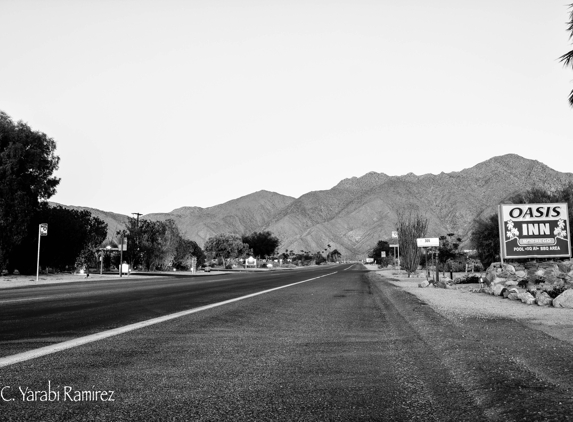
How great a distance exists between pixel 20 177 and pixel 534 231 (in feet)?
120

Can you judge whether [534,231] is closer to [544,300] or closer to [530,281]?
[530,281]

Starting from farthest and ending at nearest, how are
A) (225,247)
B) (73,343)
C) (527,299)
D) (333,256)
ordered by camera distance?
(333,256) → (225,247) → (527,299) → (73,343)

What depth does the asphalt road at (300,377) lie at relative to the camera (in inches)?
133

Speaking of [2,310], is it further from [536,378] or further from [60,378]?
[536,378]

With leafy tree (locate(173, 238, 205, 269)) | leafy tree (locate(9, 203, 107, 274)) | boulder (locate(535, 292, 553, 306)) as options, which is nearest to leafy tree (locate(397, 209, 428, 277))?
boulder (locate(535, 292, 553, 306))

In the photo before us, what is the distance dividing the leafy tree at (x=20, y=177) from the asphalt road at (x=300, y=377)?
34.9 metres

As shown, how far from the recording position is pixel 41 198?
42031 millimetres

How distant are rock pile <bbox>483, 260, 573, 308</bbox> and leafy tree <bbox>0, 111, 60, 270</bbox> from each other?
33.0m

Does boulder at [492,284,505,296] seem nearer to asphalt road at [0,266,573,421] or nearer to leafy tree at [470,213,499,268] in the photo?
asphalt road at [0,266,573,421]

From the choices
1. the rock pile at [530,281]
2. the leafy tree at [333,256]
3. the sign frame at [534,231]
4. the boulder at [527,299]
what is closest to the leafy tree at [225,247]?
the leafy tree at [333,256]

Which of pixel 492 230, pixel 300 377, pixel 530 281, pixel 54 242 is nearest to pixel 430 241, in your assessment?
pixel 492 230

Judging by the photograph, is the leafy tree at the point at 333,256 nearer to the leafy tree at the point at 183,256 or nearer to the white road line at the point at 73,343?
the leafy tree at the point at 183,256

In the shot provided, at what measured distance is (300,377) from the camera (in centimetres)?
451

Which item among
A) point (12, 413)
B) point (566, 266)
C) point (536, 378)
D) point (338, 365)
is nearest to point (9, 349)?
point (12, 413)
